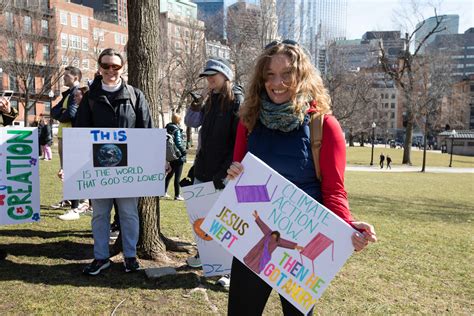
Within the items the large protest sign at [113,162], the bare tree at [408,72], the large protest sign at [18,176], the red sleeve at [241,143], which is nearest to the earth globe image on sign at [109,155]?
the large protest sign at [113,162]

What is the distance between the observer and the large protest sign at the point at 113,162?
11.8 ft

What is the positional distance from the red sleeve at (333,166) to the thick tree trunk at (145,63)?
2.55 meters

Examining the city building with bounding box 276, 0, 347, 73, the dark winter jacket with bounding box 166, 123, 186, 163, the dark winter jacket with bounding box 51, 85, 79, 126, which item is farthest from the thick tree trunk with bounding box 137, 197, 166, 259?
the city building with bounding box 276, 0, 347, 73

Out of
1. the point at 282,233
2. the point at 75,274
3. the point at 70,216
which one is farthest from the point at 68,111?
the point at 282,233

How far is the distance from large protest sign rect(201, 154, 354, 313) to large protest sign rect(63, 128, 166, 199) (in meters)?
1.69

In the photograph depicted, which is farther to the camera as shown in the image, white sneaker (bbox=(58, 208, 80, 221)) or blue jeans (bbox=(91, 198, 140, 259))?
white sneaker (bbox=(58, 208, 80, 221))

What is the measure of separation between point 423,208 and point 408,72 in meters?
31.0

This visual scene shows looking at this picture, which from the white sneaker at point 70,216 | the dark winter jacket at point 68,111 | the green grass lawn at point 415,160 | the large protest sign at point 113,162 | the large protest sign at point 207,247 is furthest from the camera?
the green grass lawn at point 415,160

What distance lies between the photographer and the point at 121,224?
12.9ft

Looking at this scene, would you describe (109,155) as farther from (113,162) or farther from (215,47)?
(215,47)

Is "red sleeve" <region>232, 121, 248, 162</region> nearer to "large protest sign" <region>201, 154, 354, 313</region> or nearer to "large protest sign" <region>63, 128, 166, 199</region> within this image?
"large protest sign" <region>201, 154, 354, 313</region>

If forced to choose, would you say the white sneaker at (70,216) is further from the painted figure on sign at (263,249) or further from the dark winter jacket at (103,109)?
the painted figure on sign at (263,249)

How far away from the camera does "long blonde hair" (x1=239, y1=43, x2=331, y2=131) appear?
223cm

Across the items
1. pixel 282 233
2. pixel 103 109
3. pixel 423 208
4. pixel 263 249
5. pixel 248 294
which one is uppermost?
pixel 103 109
